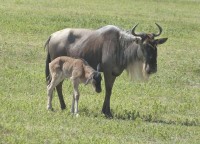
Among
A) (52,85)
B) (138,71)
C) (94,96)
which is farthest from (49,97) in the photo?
(94,96)

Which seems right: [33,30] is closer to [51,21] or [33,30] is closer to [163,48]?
[51,21]

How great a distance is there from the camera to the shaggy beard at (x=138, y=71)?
13115 millimetres

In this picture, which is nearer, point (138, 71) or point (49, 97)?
point (49, 97)

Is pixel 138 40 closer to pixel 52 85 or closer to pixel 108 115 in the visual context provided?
pixel 108 115

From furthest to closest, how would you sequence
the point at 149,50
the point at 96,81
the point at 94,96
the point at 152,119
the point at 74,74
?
1. the point at 94,96
2. the point at 152,119
3. the point at 149,50
4. the point at 74,74
5. the point at 96,81

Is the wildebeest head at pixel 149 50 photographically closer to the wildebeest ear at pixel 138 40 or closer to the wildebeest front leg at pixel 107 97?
the wildebeest ear at pixel 138 40

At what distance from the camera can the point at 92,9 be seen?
112 feet

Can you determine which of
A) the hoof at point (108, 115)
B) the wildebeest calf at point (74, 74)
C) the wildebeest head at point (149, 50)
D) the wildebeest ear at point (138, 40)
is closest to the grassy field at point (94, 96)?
the hoof at point (108, 115)

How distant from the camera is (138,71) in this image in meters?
13.2

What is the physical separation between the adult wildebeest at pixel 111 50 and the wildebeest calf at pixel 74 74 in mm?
517

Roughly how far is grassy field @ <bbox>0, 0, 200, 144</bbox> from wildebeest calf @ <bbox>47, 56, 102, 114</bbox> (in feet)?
1.43

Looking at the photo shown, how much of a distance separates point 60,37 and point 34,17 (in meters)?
14.9

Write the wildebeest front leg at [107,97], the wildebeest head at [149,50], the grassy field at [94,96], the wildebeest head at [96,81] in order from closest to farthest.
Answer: the grassy field at [94,96], the wildebeest head at [96,81], the wildebeest head at [149,50], the wildebeest front leg at [107,97]

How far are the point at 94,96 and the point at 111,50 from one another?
7.11 feet
